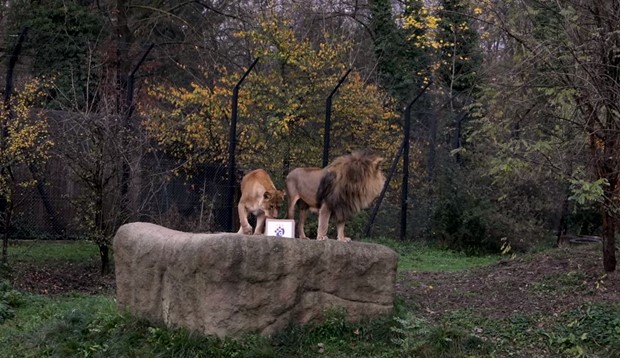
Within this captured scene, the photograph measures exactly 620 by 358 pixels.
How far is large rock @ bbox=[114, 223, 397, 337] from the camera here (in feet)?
27.1

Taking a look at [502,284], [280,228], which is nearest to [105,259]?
[280,228]

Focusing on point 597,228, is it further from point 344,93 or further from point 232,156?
point 232,156

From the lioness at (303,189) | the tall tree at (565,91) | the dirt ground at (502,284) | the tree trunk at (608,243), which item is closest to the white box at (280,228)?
the lioness at (303,189)

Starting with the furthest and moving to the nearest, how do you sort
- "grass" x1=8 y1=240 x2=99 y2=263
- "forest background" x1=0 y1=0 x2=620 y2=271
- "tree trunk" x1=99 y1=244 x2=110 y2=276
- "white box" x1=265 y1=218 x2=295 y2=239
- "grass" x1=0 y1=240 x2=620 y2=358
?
"grass" x1=8 y1=240 x2=99 y2=263
"tree trunk" x1=99 y1=244 x2=110 y2=276
"forest background" x1=0 y1=0 x2=620 y2=271
"white box" x1=265 y1=218 x2=295 y2=239
"grass" x1=0 y1=240 x2=620 y2=358

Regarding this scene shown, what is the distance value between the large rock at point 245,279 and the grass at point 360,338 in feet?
0.50

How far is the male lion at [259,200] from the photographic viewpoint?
9.80 metres

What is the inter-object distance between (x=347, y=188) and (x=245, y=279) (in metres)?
1.95

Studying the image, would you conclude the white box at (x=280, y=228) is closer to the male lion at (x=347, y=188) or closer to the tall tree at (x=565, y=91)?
the male lion at (x=347, y=188)

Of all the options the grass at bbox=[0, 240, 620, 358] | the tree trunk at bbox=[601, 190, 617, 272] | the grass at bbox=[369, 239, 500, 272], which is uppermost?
the tree trunk at bbox=[601, 190, 617, 272]

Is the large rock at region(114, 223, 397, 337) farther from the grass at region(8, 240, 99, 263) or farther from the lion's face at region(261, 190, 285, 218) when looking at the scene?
the grass at region(8, 240, 99, 263)

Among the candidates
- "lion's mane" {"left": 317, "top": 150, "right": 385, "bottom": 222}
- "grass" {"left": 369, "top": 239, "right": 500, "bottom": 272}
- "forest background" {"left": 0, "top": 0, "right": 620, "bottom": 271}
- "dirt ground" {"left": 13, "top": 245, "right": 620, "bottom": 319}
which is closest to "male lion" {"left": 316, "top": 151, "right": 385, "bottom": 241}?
"lion's mane" {"left": 317, "top": 150, "right": 385, "bottom": 222}

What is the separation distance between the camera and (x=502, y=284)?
36.1 ft

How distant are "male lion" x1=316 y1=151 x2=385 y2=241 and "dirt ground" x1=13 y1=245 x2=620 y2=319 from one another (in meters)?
1.35

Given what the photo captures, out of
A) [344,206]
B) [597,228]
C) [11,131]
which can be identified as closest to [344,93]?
[597,228]
